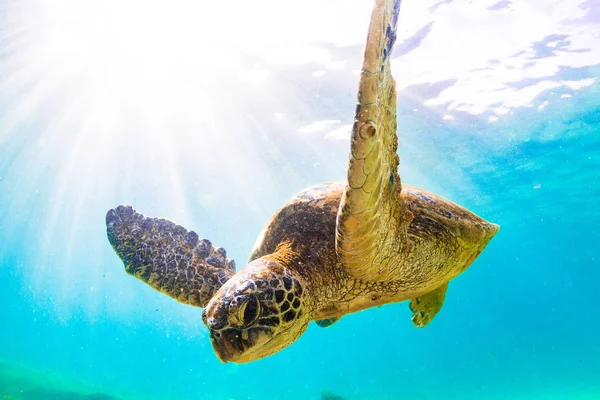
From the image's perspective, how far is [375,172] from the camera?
68.9 inches

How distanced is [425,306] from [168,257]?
10.3 feet

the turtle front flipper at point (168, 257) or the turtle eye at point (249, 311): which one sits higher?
the turtle eye at point (249, 311)

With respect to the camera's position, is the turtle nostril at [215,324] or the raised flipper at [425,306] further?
the raised flipper at [425,306]

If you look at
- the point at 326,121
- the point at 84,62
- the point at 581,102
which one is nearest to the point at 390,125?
the point at 326,121

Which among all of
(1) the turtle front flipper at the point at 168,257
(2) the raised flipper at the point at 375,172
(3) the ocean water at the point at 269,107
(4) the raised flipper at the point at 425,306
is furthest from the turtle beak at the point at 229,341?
(3) the ocean water at the point at 269,107

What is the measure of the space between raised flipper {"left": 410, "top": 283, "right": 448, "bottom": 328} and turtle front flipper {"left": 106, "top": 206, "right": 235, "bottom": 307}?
7.82ft

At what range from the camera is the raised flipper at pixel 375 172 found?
5.17 ft

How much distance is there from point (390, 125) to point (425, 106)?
14.2 meters

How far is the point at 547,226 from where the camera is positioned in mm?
34188

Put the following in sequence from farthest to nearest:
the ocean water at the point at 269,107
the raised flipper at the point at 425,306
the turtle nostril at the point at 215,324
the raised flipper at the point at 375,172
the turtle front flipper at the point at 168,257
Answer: the ocean water at the point at 269,107 → the raised flipper at the point at 425,306 → the turtle front flipper at the point at 168,257 → the turtle nostril at the point at 215,324 → the raised flipper at the point at 375,172

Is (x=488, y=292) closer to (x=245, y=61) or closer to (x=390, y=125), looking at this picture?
(x=245, y=61)

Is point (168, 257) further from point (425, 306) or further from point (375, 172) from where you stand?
point (425, 306)

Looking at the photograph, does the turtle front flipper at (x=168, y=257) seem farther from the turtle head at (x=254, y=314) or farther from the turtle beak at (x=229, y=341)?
the turtle beak at (x=229, y=341)

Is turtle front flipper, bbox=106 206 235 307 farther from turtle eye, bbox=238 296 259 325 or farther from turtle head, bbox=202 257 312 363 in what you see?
turtle eye, bbox=238 296 259 325
